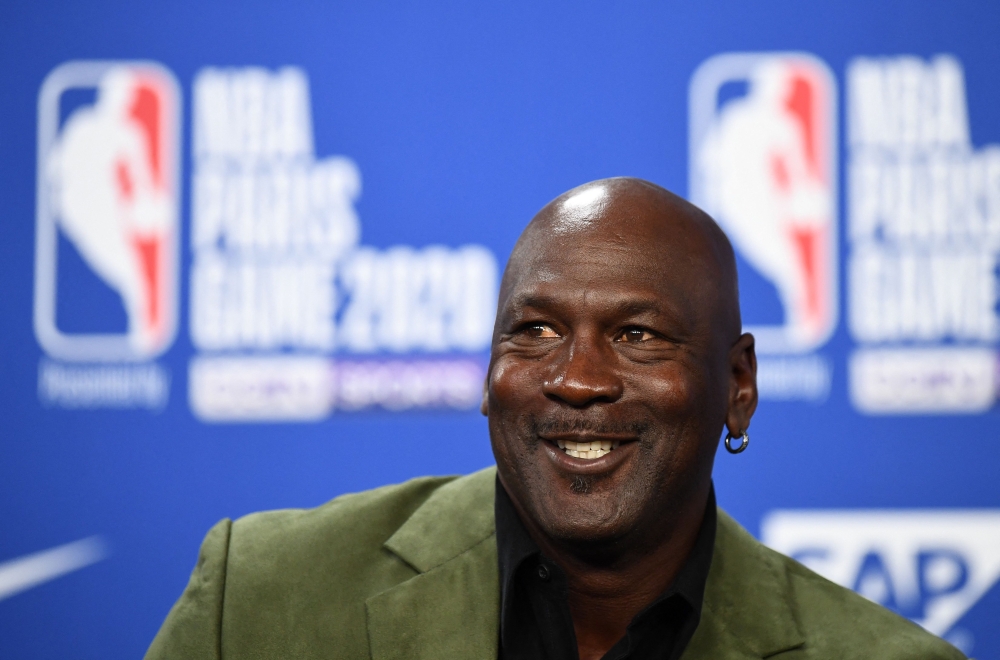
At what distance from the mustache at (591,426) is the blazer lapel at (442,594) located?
287mm

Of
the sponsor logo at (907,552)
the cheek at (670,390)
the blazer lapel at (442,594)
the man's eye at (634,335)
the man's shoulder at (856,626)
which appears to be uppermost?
the man's eye at (634,335)

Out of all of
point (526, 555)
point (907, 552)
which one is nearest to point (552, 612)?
point (526, 555)

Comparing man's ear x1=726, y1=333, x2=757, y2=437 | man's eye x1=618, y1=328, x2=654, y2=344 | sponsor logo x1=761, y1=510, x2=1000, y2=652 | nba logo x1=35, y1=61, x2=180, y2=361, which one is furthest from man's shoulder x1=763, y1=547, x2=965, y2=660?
nba logo x1=35, y1=61, x2=180, y2=361

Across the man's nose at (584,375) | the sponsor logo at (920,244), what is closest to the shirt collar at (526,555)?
the man's nose at (584,375)

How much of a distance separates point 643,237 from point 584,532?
43 cm

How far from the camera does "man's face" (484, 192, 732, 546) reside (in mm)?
1471

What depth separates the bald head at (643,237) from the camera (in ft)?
5.07

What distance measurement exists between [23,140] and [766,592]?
2.31 m

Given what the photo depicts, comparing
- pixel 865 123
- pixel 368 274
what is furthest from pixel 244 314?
pixel 865 123

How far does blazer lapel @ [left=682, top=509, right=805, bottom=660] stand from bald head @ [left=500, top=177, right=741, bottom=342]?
0.36m

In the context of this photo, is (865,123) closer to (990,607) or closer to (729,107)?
(729,107)

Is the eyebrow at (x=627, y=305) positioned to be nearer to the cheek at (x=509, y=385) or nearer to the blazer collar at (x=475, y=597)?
the cheek at (x=509, y=385)

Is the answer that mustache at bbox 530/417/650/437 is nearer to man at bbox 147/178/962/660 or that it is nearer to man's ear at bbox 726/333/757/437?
man at bbox 147/178/962/660

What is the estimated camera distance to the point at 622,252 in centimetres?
153
